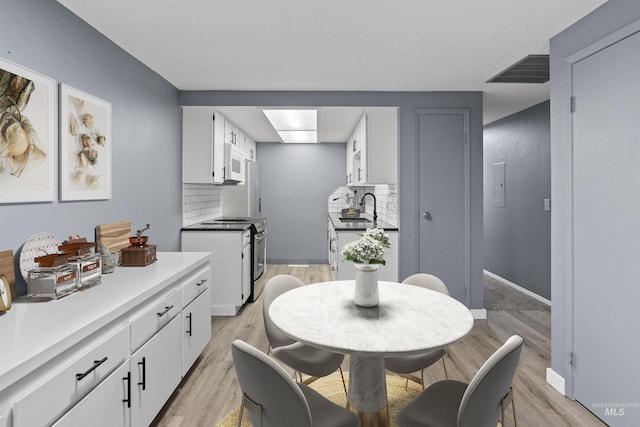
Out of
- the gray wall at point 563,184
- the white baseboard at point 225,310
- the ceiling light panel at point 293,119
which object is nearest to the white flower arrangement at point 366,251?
the gray wall at point 563,184

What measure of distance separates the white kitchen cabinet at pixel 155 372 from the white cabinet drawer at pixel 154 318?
0.04 metres

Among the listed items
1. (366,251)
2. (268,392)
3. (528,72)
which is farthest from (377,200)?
(268,392)

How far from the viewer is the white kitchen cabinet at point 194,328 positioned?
8.36 ft

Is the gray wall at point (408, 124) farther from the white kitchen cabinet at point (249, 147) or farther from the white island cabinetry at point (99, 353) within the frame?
the white island cabinetry at point (99, 353)

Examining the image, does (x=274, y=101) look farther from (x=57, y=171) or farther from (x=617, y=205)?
(x=617, y=205)

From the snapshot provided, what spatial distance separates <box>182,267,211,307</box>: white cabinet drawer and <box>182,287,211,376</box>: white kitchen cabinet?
0.04m

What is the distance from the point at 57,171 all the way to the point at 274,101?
2.39m

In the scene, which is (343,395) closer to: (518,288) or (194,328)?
(194,328)

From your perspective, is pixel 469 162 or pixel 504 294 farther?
pixel 504 294

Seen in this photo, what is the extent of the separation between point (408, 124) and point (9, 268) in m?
3.63

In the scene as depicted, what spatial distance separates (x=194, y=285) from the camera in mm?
2736

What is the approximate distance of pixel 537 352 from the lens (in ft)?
10.5

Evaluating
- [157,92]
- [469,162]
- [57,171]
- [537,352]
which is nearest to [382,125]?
[469,162]

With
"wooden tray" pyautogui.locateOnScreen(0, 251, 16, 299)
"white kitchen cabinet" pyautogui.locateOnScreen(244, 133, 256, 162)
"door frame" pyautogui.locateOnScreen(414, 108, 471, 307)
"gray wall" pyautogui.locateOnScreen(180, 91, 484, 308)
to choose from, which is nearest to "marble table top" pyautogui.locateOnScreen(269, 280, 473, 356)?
"wooden tray" pyautogui.locateOnScreen(0, 251, 16, 299)
